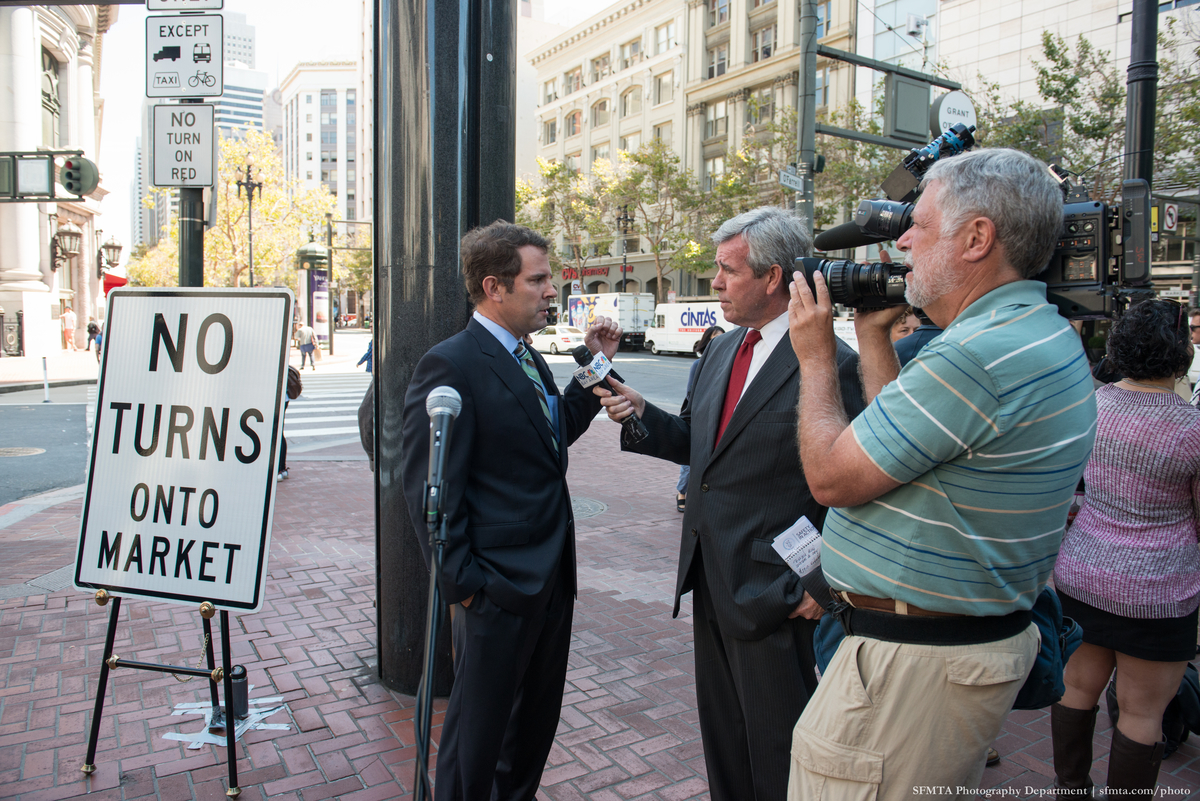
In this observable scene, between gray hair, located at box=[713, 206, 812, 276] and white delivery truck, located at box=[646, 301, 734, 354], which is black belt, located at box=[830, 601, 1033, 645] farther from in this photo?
white delivery truck, located at box=[646, 301, 734, 354]

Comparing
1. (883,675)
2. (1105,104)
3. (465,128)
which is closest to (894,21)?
(1105,104)

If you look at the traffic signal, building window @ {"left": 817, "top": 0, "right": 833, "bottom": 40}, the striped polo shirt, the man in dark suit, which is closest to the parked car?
building window @ {"left": 817, "top": 0, "right": 833, "bottom": 40}

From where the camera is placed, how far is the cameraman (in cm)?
154

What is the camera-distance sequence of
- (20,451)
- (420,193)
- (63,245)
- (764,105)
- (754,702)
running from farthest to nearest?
(764,105), (63,245), (20,451), (420,193), (754,702)

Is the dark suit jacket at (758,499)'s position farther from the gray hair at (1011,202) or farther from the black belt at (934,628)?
the gray hair at (1011,202)

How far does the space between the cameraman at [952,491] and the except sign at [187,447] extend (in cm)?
215

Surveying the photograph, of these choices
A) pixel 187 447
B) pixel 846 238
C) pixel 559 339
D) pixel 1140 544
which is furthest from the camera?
pixel 559 339

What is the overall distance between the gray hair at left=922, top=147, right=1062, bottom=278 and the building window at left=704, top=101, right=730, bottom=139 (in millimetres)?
44956

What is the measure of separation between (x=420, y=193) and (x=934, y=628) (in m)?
2.87

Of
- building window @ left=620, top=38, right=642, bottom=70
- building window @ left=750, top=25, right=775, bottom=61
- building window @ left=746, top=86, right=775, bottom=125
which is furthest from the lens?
building window @ left=620, top=38, right=642, bottom=70

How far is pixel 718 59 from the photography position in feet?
148

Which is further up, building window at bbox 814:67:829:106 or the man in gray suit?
building window at bbox 814:67:829:106

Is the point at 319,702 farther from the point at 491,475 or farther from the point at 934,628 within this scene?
the point at 934,628

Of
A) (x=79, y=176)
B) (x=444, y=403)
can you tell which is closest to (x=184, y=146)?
(x=444, y=403)
